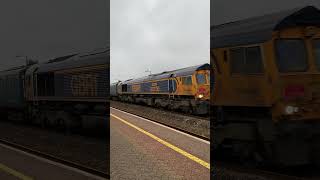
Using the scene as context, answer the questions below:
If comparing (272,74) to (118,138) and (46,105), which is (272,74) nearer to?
(118,138)

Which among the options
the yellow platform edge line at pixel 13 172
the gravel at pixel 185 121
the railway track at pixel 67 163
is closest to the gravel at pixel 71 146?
the railway track at pixel 67 163

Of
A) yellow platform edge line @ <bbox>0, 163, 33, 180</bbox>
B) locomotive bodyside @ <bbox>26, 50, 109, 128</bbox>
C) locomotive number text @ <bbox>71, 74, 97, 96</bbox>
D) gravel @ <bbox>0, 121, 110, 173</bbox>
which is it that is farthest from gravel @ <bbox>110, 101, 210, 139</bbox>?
yellow platform edge line @ <bbox>0, 163, 33, 180</bbox>

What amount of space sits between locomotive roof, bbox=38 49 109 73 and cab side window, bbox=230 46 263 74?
4.34 metres

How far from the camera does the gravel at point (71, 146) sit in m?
8.96

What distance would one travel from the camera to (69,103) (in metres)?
11.9

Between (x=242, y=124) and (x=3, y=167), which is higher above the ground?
(x=242, y=124)

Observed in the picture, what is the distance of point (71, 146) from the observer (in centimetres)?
1120

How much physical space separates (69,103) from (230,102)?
7835 mm

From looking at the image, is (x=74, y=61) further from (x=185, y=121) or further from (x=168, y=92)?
(x=168, y=92)

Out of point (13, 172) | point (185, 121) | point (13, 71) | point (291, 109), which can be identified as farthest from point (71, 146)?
point (13, 71)

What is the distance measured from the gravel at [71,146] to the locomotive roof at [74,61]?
233 cm

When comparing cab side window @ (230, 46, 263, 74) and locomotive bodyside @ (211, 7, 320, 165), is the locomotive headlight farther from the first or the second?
cab side window @ (230, 46, 263, 74)

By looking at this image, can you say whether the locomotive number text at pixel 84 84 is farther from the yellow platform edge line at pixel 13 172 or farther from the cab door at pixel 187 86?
the cab door at pixel 187 86

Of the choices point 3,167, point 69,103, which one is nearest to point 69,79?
point 69,103
